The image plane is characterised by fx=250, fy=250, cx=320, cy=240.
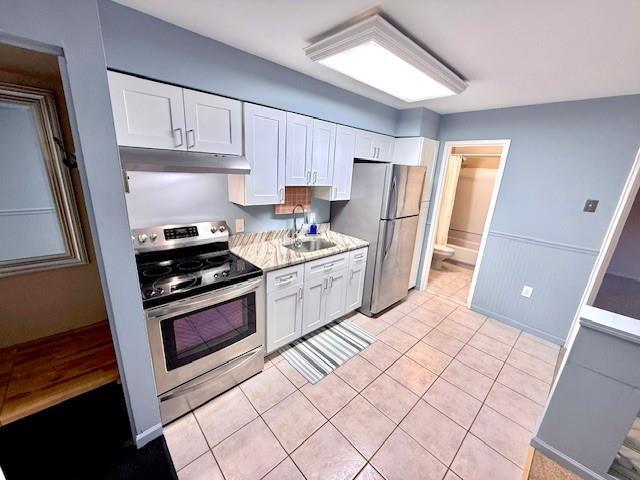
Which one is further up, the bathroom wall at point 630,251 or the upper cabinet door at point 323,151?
the upper cabinet door at point 323,151

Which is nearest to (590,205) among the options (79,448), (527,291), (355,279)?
(527,291)

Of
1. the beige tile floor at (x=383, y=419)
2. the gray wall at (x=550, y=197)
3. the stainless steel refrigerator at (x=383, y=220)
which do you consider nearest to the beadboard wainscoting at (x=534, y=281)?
the gray wall at (x=550, y=197)

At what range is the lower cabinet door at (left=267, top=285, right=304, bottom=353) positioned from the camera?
2023 millimetres

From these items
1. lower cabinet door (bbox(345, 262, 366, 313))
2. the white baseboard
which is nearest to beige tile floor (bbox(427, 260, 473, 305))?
lower cabinet door (bbox(345, 262, 366, 313))

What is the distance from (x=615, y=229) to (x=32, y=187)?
14.3 feet

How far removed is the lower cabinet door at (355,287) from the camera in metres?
2.68

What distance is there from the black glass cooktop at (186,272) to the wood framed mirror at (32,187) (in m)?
0.47

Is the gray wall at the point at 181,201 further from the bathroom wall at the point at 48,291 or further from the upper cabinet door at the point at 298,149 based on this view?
the upper cabinet door at the point at 298,149

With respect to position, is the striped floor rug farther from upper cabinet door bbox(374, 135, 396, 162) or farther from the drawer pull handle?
upper cabinet door bbox(374, 135, 396, 162)

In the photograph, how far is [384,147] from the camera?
3.01 meters

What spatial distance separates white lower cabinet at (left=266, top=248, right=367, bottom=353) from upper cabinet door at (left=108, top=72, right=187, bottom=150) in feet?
3.69

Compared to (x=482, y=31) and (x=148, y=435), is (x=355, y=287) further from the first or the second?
(x=482, y=31)

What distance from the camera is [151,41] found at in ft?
4.76

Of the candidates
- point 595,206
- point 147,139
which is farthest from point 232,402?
point 595,206
